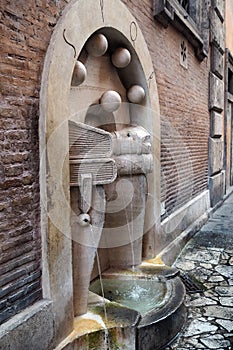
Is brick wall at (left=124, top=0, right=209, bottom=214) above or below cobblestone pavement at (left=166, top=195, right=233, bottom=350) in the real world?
above

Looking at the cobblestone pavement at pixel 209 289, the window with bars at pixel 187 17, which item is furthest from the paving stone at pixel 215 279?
the window with bars at pixel 187 17

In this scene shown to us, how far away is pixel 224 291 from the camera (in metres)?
4.21

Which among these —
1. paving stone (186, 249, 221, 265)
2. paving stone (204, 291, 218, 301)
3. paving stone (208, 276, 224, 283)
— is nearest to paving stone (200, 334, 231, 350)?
paving stone (204, 291, 218, 301)

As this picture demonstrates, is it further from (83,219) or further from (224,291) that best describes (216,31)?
(83,219)

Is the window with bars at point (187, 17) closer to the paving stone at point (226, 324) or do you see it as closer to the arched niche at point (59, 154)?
the arched niche at point (59, 154)

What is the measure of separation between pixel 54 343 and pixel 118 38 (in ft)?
9.20

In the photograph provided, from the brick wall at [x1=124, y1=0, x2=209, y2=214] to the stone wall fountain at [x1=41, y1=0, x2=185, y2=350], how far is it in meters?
0.41

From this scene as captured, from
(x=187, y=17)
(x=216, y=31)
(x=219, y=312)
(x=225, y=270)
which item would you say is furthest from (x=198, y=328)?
(x=216, y=31)

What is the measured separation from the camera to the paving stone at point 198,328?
3.33m

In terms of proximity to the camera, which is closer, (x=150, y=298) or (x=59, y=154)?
(x=59, y=154)

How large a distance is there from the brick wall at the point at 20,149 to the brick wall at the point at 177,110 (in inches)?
74.5

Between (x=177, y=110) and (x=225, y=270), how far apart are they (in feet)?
7.81

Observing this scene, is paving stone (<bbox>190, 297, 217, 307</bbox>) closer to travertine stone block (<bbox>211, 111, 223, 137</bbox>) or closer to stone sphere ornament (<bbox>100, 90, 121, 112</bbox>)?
stone sphere ornament (<bbox>100, 90, 121, 112</bbox>)

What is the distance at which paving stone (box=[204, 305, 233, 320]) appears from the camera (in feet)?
11.9
